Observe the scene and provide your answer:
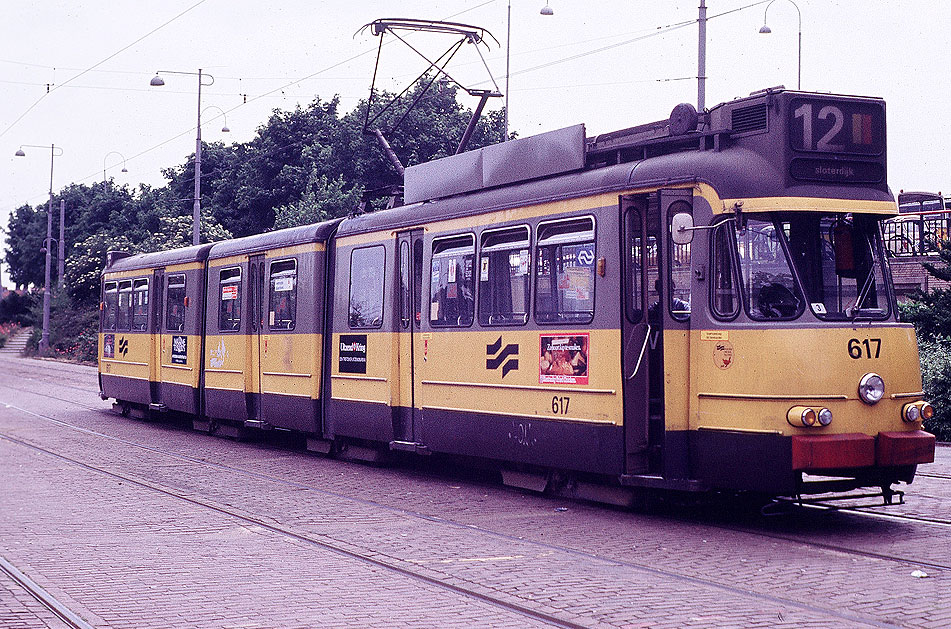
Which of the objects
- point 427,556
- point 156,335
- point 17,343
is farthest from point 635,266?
point 17,343

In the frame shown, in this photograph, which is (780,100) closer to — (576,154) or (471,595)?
(576,154)

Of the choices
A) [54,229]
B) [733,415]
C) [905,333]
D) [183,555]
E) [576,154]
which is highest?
[54,229]

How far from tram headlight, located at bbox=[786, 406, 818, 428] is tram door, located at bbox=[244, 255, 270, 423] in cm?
1020

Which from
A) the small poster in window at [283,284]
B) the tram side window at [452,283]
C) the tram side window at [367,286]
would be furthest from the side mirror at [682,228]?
the small poster in window at [283,284]

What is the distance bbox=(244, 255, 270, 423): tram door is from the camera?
18.4m

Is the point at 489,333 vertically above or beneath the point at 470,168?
beneath

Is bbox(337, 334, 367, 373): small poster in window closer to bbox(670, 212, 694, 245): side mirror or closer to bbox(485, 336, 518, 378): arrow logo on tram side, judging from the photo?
bbox(485, 336, 518, 378): arrow logo on tram side

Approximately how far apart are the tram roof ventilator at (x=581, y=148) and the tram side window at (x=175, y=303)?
322 inches

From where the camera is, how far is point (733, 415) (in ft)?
33.0

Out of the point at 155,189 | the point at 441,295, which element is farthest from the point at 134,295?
the point at 155,189

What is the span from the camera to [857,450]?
9695 mm

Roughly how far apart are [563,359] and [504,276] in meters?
1.31

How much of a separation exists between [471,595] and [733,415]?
3.25m

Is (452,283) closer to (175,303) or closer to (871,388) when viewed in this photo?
(871,388)
